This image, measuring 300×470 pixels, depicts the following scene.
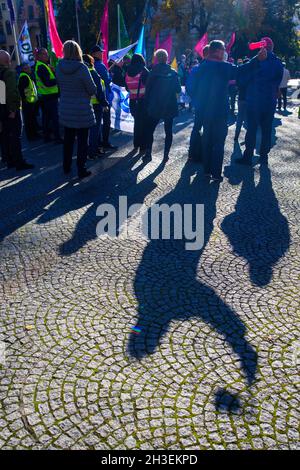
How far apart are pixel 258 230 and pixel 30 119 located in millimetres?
6868

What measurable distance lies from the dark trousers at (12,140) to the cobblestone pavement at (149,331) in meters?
1.87

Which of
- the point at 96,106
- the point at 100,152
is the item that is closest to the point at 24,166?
the point at 100,152

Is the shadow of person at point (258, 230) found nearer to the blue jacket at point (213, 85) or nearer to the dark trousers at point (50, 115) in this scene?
the blue jacket at point (213, 85)

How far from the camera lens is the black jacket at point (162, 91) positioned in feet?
23.6

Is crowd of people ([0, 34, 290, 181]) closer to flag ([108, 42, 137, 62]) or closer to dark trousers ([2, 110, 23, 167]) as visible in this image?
dark trousers ([2, 110, 23, 167])

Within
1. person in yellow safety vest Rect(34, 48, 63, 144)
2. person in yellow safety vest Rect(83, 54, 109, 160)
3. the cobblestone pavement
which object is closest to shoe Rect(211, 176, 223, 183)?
the cobblestone pavement

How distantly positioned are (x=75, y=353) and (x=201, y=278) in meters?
1.43

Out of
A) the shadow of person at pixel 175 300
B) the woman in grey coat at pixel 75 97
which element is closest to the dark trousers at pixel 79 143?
the woman in grey coat at pixel 75 97

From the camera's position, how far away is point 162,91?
23.8 ft

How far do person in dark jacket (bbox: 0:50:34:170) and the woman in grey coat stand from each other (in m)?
0.83

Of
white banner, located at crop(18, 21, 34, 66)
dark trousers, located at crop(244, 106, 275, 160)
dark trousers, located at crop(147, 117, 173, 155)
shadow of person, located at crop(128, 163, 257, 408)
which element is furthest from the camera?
white banner, located at crop(18, 21, 34, 66)

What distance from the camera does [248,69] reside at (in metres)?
7.12

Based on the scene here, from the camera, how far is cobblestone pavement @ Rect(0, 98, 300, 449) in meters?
2.36
